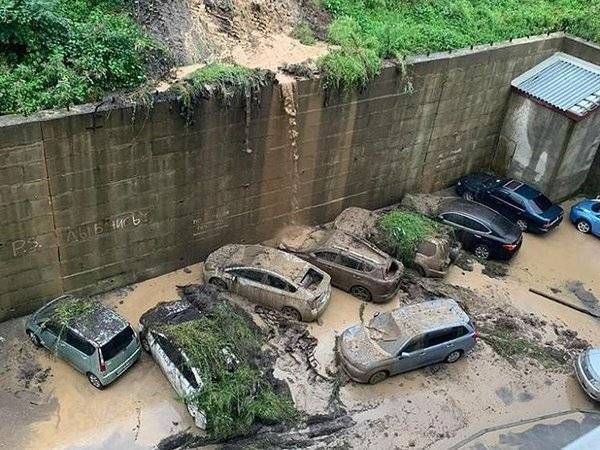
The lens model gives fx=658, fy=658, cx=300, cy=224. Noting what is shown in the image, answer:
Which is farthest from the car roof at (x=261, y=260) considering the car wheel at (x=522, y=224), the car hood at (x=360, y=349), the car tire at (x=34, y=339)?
the car wheel at (x=522, y=224)

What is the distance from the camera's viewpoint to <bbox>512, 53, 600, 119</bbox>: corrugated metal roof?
63.6 ft

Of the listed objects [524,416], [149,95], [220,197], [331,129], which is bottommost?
[524,416]

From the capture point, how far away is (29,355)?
13.5 meters

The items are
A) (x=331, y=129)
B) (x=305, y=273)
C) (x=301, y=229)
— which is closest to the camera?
(x=305, y=273)

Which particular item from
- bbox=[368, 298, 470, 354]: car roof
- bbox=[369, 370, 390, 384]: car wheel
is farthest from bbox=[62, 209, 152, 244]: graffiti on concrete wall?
bbox=[369, 370, 390, 384]: car wheel

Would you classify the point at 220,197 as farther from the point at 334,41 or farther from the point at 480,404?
the point at 480,404

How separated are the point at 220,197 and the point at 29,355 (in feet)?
18.0

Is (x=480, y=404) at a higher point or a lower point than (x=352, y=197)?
lower

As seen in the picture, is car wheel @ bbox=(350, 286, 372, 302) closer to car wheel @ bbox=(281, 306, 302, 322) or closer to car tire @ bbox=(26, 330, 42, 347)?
car wheel @ bbox=(281, 306, 302, 322)

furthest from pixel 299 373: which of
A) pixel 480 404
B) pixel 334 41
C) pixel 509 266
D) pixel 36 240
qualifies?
pixel 334 41

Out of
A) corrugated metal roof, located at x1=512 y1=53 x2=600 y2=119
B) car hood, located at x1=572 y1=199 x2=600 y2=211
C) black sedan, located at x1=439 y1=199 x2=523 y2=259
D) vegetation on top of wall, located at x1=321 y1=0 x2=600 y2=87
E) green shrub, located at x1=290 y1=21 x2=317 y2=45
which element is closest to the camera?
vegetation on top of wall, located at x1=321 y1=0 x2=600 y2=87

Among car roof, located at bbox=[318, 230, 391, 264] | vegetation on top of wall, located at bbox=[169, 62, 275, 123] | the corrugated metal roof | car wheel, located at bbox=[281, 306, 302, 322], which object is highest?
vegetation on top of wall, located at bbox=[169, 62, 275, 123]

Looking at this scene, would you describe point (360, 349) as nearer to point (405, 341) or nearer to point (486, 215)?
point (405, 341)

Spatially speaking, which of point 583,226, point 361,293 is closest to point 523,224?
point 583,226
